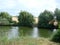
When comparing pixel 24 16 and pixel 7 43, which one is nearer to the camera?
pixel 7 43

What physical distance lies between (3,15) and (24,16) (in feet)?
14.3

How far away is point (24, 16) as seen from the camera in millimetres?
22875

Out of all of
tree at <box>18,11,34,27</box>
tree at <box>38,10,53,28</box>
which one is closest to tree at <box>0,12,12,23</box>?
tree at <box>18,11,34,27</box>

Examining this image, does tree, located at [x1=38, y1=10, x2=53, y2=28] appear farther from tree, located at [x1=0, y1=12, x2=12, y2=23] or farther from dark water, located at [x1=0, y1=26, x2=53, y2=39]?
dark water, located at [x1=0, y1=26, x2=53, y2=39]

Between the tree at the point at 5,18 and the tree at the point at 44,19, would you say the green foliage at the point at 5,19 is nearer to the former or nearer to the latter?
the tree at the point at 5,18

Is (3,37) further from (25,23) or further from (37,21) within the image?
(37,21)

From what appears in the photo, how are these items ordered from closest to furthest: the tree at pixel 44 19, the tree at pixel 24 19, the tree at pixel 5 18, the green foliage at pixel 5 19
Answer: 1. the green foliage at pixel 5 19
2. the tree at pixel 5 18
3. the tree at pixel 24 19
4. the tree at pixel 44 19

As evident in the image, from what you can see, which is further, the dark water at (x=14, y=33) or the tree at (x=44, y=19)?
→ the tree at (x=44, y=19)

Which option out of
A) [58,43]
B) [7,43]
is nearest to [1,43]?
[7,43]

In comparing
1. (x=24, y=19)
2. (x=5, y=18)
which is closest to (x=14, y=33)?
(x=5, y=18)

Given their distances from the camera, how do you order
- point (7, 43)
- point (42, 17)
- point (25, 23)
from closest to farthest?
point (7, 43) < point (25, 23) < point (42, 17)

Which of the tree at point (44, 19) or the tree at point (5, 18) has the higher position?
the tree at point (5, 18)

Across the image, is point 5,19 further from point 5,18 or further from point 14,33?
point 14,33

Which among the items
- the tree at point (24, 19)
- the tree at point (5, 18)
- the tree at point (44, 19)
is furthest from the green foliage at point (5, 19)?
the tree at point (44, 19)
